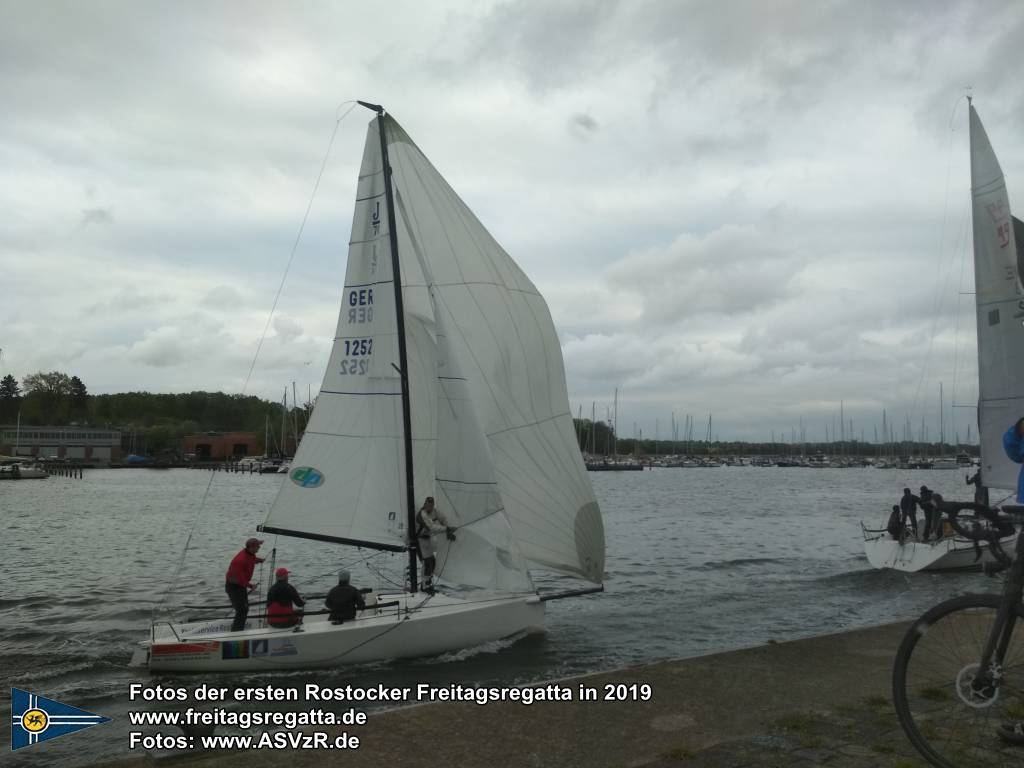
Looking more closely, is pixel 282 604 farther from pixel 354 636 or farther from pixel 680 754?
pixel 680 754

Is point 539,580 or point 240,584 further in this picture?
point 539,580

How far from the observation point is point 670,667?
6.87m

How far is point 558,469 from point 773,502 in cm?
4531

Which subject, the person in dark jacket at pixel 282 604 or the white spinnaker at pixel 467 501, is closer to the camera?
the person in dark jacket at pixel 282 604

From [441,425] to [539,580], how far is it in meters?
9.09

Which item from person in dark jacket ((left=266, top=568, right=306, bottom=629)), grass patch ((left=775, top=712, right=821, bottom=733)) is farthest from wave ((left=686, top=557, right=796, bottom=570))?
grass patch ((left=775, top=712, right=821, bottom=733))

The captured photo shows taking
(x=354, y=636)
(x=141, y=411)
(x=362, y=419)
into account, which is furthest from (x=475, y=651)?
(x=141, y=411)

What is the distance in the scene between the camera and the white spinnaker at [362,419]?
11.8 meters

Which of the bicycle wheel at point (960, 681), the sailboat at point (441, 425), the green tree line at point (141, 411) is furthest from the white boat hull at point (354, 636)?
the green tree line at point (141, 411)

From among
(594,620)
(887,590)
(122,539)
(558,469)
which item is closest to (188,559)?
(122,539)

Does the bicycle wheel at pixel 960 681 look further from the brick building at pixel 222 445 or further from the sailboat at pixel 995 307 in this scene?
the brick building at pixel 222 445

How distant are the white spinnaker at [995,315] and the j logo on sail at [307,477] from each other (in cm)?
1470

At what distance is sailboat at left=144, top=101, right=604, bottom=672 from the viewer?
11.3 metres

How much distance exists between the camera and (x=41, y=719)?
23.9ft
